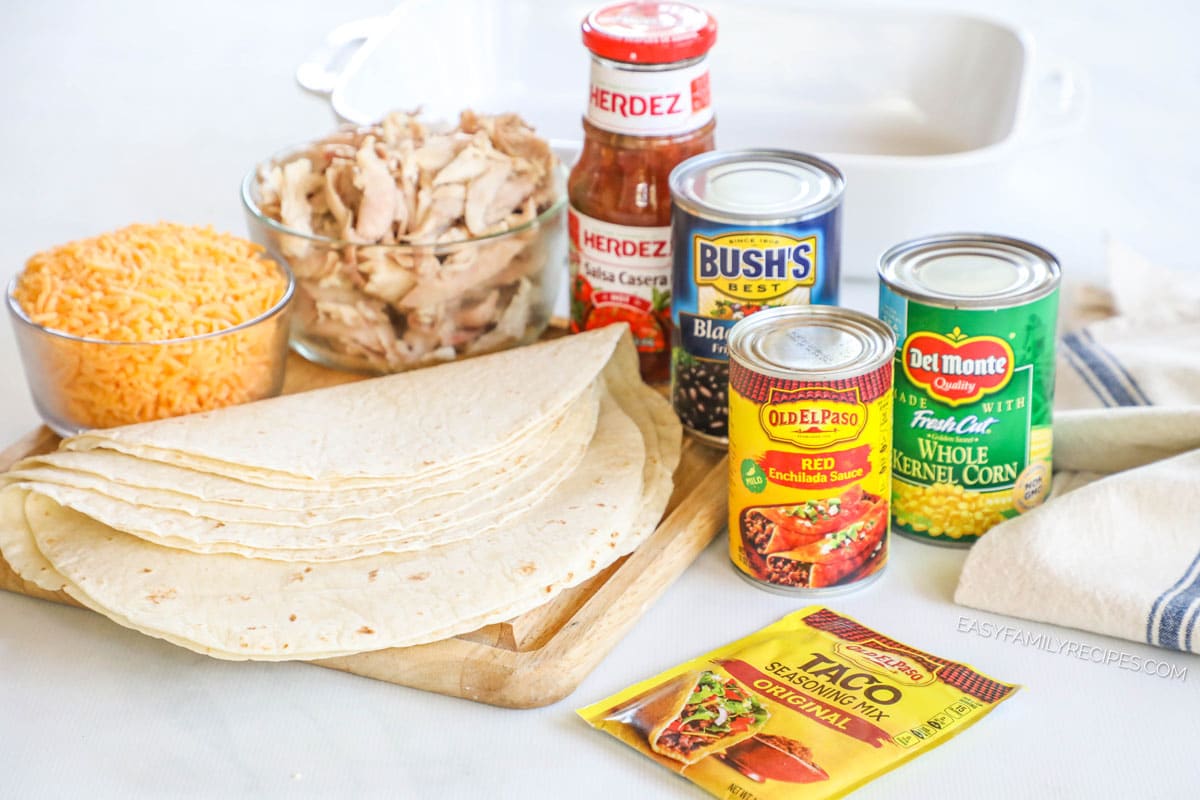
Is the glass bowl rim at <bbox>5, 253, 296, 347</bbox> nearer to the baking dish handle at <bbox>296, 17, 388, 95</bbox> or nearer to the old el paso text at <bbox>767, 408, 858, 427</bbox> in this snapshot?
the baking dish handle at <bbox>296, 17, 388, 95</bbox>

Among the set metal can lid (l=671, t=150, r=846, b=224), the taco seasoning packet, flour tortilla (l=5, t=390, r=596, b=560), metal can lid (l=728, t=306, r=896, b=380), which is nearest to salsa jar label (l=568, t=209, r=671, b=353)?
metal can lid (l=671, t=150, r=846, b=224)

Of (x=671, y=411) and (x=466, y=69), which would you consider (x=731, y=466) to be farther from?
(x=466, y=69)

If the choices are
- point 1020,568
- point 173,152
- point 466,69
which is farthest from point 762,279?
point 173,152

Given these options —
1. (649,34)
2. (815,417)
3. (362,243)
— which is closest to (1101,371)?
(815,417)

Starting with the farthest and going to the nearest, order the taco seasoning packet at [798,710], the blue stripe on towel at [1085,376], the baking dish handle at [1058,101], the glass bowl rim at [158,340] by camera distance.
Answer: the baking dish handle at [1058,101] → the blue stripe on towel at [1085,376] → the glass bowl rim at [158,340] → the taco seasoning packet at [798,710]

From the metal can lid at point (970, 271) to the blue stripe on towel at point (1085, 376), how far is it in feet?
1.25

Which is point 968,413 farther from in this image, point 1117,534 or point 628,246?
point 628,246

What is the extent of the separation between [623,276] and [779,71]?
0.87 meters

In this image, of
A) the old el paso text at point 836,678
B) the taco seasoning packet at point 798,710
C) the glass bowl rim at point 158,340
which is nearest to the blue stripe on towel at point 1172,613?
the taco seasoning packet at point 798,710

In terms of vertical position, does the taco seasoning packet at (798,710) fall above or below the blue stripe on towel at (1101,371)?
below

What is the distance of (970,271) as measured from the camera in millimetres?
1363

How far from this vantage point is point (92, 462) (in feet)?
4.39

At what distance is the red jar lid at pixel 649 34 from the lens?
146 cm

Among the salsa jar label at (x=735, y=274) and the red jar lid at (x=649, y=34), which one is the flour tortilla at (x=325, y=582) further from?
the red jar lid at (x=649, y=34)
